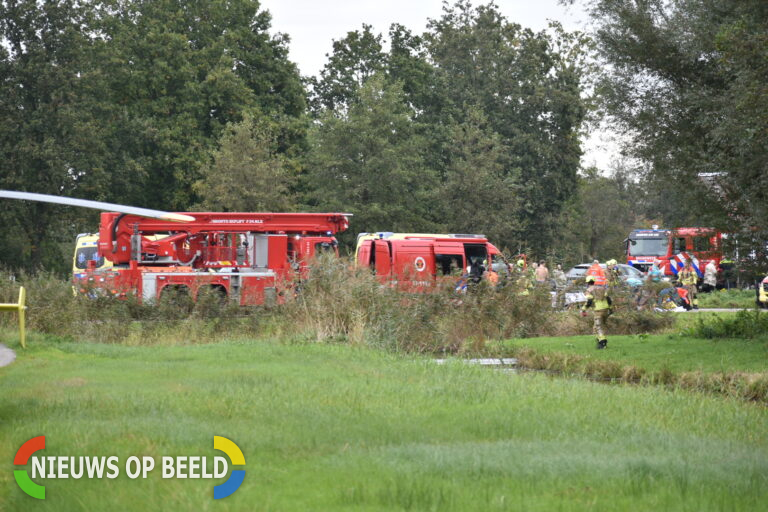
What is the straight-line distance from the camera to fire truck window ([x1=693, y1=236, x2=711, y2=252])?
18625 millimetres

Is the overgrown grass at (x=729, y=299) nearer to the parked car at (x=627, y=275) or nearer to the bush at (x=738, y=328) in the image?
the parked car at (x=627, y=275)

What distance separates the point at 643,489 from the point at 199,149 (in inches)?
1951

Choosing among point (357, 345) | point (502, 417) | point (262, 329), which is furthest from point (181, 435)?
point (262, 329)

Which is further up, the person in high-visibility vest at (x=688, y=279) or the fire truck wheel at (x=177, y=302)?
the person in high-visibility vest at (x=688, y=279)

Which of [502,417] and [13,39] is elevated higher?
[13,39]

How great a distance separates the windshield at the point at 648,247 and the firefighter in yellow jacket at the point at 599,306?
33.8 meters

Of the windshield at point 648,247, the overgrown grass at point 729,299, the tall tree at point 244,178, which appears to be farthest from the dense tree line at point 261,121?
the overgrown grass at point 729,299

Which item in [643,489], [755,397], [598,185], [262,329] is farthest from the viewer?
[598,185]

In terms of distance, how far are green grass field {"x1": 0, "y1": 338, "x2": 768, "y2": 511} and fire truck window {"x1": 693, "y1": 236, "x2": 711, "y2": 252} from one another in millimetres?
6112

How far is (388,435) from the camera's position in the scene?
864cm

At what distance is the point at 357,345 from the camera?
17.9 m

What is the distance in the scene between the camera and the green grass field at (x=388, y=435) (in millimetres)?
6457

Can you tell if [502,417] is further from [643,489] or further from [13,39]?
[13,39]

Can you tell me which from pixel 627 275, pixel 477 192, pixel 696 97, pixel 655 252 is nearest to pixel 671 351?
pixel 696 97
